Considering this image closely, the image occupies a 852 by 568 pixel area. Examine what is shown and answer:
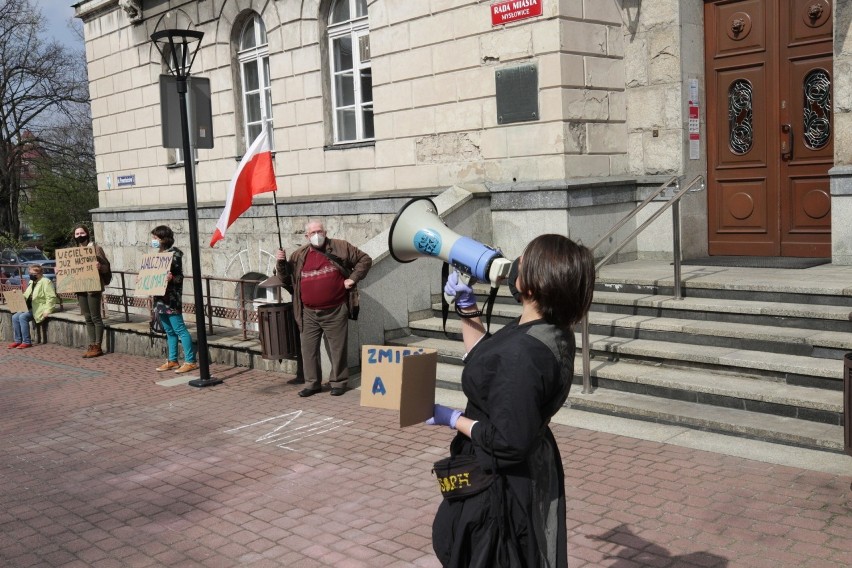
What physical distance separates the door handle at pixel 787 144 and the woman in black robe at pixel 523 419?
27.1 ft

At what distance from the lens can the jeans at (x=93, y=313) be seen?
520 inches

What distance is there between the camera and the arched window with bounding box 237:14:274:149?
15859 mm

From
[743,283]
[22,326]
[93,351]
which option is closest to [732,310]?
[743,283]

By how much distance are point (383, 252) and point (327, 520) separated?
4.69 meters

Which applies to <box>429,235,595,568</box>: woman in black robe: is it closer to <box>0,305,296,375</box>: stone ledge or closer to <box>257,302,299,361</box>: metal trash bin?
<box>257,302,299,361</box>: metal trash bin

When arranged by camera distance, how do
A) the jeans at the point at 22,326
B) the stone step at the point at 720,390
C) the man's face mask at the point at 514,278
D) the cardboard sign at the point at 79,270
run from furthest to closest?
1. the jeans at the point at 22,326
2. the cardboard sign at the point at 79,270
3. the stone step at the point at 720,390
4. the man's face mask at the point at 514,278

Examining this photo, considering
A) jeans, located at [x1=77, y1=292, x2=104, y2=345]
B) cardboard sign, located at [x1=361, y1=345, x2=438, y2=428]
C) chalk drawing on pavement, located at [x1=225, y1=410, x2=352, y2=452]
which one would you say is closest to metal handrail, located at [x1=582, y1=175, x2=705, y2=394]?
chalk drawing on pavement, located at [x1=225, y1=410, x2=352, y2=452]

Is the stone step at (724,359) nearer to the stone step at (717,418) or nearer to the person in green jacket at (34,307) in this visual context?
the stone step at (717,418)

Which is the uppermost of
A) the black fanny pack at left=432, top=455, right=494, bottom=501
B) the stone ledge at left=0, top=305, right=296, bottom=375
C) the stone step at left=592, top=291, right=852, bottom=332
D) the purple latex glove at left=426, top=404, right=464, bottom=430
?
the purple latex glove at left=426, top=404, right=464, bottom=430

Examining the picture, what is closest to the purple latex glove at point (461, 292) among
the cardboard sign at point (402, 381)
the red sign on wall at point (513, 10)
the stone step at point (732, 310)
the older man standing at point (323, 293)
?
the cardboard sign at point (402, 381)

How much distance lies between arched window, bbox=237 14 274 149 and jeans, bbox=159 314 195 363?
526cm

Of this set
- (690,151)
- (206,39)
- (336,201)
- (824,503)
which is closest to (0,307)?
(206,39)

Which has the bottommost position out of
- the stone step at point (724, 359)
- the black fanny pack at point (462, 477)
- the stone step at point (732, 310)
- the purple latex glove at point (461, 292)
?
the stone step at point (724, 359)

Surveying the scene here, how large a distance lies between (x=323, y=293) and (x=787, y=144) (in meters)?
5.64
